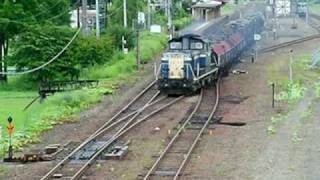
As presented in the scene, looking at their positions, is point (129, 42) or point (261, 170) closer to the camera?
point (261, 170)

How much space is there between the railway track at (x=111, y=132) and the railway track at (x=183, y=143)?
1.57 meters

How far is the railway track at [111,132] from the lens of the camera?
18.2 m

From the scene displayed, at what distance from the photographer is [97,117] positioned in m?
26.4

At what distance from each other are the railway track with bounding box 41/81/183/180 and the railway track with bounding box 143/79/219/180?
1567 mm

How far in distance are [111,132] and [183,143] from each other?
2.93 m

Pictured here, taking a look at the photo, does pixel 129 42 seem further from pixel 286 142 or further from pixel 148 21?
pixel 286 142

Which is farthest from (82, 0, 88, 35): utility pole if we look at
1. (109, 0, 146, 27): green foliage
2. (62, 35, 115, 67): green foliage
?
(109, 0, 146, 27): green foliage

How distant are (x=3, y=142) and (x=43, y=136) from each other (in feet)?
5.67

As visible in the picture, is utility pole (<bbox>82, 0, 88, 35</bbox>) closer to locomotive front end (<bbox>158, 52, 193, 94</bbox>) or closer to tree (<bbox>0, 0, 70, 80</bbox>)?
tree (<bbox>0, 0, 70, 80</bbox>)

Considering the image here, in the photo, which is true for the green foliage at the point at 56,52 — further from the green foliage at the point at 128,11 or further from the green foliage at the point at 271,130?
the green foliage at the point at 271,130

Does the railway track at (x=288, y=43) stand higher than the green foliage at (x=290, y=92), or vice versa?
the railway track at (x=288, y=43)

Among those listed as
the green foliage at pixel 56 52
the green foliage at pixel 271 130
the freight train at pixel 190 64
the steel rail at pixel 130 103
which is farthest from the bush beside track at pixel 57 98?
the green foliage at pixel 271 130

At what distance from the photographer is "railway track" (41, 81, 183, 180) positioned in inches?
717

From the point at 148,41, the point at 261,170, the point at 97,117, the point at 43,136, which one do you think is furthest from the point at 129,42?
the point at 261,170
